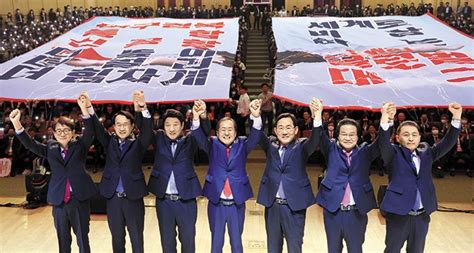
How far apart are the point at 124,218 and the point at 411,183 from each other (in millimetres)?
2299

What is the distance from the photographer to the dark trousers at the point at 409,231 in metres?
3.72

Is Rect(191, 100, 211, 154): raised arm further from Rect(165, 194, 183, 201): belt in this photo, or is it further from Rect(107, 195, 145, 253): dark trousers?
Rect(107, 195, 145, 253): dark trousers

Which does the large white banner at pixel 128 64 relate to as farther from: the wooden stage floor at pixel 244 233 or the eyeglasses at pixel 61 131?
the eyeglasses at pixel 61 131

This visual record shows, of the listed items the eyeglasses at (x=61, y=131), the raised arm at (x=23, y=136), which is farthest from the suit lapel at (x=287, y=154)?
the raised arm at (x=23, y=136)

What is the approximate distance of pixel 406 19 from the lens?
9297 mm

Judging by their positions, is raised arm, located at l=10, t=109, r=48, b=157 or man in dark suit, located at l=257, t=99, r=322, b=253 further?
raised arm, located at l=10, t=109, r=48, b=157

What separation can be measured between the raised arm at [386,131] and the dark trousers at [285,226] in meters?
0.77

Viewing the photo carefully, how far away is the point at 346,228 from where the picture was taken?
375cm

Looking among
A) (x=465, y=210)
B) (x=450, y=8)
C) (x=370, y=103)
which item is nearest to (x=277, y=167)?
(x=370, y=103)

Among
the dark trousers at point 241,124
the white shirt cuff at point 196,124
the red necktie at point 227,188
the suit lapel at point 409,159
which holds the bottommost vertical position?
the dark trousers at point 241,124

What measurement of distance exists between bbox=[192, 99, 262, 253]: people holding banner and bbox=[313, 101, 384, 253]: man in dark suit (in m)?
0.62

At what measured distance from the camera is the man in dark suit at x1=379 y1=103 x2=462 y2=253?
145 inches

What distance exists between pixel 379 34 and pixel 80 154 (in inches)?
245

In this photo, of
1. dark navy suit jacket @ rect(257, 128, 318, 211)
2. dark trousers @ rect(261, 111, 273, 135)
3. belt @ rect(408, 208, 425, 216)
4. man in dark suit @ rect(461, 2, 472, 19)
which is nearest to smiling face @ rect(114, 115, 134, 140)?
dark navy suit jacket @ rect(257, 128, 318, 211)
